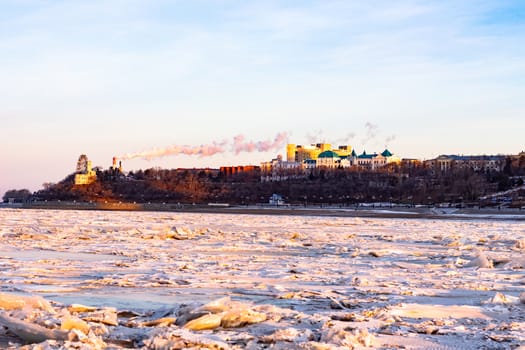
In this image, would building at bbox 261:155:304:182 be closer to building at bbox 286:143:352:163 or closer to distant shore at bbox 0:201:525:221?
building at bbox 286:143:352:163

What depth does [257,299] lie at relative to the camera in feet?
28.0

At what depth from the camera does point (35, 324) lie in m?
6.50

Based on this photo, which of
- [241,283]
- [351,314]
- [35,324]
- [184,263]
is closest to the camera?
[35,324]

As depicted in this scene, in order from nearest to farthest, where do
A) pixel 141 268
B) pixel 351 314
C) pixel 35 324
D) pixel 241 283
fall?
1. pixel 35 324
2. pixel 351 314
3. pixel 241 283
4. pixel 141 268

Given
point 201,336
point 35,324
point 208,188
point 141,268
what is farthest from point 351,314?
point 208,188

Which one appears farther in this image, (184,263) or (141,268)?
(184,263)

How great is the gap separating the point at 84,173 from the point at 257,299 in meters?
116

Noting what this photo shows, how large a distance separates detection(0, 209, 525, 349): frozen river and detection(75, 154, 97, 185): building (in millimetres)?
103182

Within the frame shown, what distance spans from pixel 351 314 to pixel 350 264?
224 inches

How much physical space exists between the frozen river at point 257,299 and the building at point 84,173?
103182mm

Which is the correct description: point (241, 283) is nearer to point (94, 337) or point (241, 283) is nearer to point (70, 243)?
point (94, 337)

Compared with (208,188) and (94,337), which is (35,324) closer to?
(94,337)

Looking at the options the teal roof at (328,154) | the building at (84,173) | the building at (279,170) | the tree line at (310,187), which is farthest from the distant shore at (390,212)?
the teal roof at (328,154)

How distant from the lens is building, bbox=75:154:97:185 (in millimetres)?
116250
